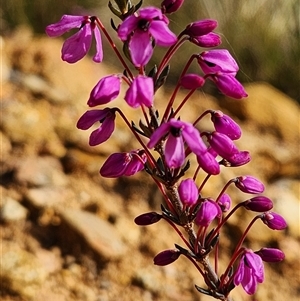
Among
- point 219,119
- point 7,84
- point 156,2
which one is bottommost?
point 156,2

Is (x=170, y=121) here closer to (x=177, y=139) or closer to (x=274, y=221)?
(x=177, y=139)

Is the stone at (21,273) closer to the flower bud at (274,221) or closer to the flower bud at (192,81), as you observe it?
the flower bud at (274,221)

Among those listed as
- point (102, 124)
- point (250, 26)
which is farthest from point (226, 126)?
point (250, 26)

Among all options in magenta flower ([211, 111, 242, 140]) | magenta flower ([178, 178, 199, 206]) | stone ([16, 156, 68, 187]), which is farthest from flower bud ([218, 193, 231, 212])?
stone ([16, 156, 68, 187])

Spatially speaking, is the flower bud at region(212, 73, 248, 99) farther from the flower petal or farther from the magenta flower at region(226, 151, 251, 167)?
the flower petal

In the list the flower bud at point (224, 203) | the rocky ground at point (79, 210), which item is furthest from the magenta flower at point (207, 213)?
the rocky ground at point (79, 210)

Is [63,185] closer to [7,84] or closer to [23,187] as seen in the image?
[23,187]

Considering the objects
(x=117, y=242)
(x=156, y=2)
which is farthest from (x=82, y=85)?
(x=156, y=2)

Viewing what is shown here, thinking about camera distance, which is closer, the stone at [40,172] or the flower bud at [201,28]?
the flower bud at [201,28]
